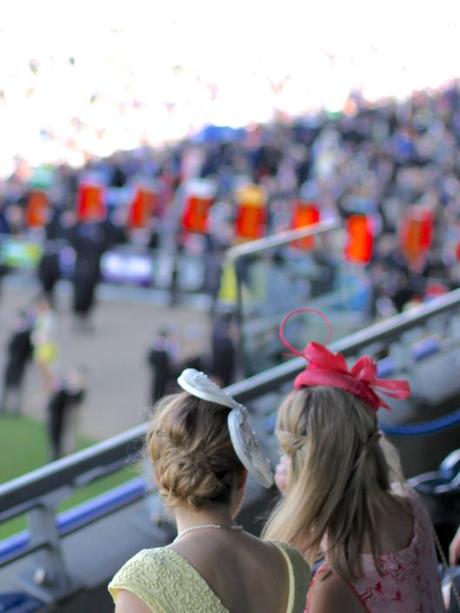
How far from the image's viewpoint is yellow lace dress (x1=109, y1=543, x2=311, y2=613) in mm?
1758

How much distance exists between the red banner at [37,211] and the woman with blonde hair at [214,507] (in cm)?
2184

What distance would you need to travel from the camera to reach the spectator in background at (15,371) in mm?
14820

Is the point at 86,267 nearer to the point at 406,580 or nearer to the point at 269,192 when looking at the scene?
the point at 269,192

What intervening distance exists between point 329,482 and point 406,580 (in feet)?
0.95

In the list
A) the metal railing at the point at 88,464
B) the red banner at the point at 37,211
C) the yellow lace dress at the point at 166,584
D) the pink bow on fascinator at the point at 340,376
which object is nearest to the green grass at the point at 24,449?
the metal railing at the point at 88,464

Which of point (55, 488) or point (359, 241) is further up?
point (55, 488)

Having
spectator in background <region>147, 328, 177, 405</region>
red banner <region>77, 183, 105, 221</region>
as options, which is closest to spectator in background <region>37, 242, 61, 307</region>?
red banner <region>77, 183, 105, 221</region>

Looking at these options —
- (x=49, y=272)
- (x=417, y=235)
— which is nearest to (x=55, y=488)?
(x=417, y=235)

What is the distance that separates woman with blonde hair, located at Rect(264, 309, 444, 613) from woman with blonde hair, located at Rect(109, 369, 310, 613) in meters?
0.29

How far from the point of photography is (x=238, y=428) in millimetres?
1951

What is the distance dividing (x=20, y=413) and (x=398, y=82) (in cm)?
3796

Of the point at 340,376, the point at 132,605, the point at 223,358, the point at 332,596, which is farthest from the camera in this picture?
the point at 223,358

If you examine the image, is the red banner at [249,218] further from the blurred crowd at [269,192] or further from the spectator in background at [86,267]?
the spectator in background at [86,267]

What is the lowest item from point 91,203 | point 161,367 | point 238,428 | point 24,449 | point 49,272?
point 24,449
